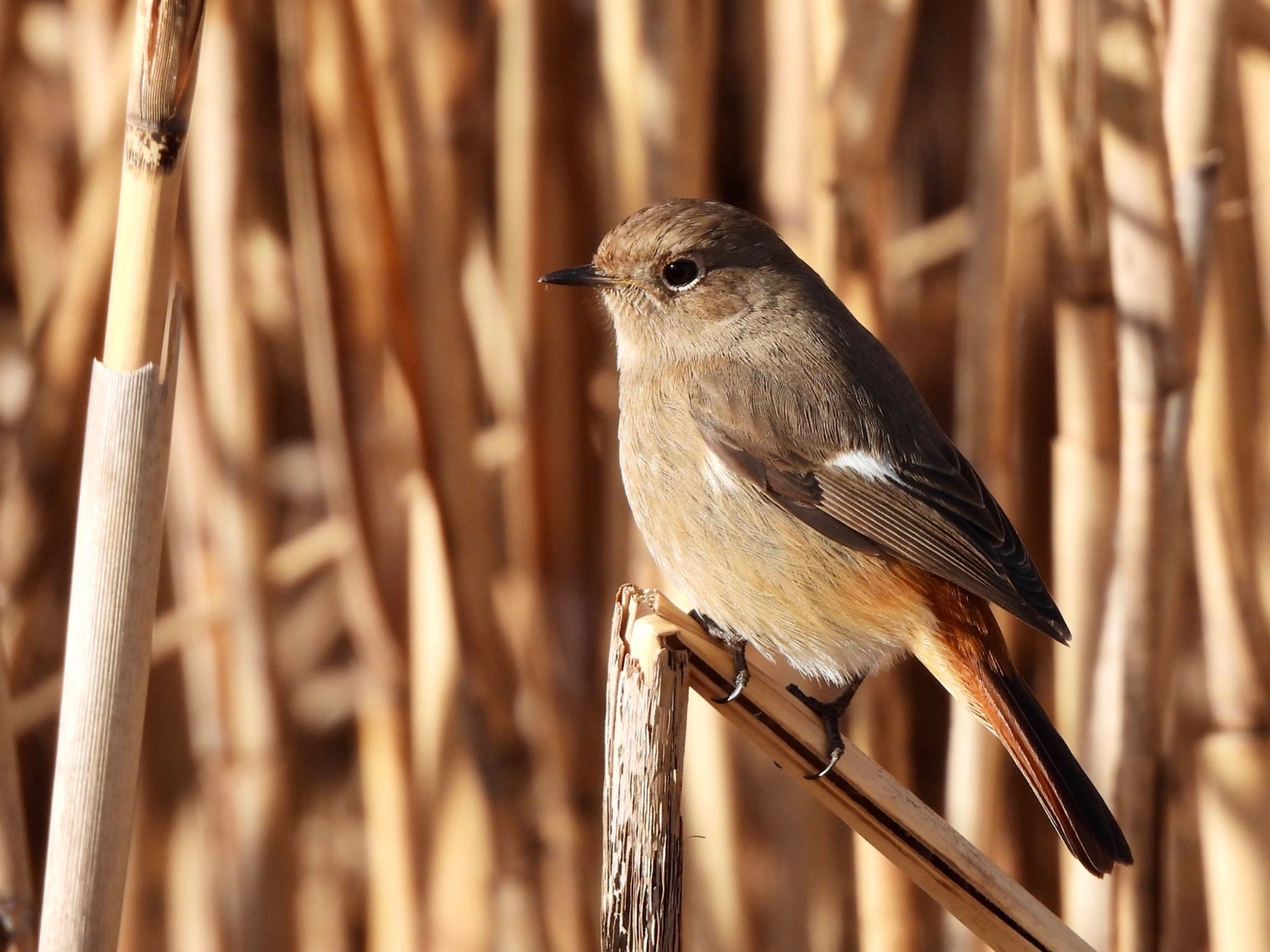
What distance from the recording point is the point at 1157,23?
5.90 feet

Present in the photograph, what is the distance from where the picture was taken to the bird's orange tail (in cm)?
149

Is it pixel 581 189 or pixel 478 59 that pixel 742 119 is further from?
pixel 478 59

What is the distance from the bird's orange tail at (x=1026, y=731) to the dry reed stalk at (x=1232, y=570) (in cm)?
37

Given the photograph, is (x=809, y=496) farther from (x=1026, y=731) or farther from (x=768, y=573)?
(x=1026, y=731)

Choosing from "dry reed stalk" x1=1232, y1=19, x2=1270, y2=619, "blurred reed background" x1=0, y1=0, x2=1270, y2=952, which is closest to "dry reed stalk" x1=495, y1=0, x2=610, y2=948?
"blurred reed background" x1=0, y1=0, x2=1270, y2=952

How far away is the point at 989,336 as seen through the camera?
1.89 m

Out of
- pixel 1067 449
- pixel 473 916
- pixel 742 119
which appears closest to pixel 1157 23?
pixel 1067 449

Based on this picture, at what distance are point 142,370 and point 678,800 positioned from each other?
0.62 metres

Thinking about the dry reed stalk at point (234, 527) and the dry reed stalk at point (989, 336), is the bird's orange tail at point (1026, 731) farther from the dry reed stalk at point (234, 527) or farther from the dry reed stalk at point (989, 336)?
the dry reed stalk at point (234, 527)

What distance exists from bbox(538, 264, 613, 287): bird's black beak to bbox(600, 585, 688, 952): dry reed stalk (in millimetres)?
688

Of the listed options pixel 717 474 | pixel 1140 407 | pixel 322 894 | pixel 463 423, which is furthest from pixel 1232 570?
pixel 322 894

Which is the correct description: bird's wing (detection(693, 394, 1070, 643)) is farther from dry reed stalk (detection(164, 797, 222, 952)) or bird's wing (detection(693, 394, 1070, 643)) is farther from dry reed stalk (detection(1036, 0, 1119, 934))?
dry reed stalk (detection(164, 797, 222, 952))

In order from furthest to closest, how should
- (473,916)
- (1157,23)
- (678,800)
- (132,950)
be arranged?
(132,950) < (473,916) < (1157,23) < (678,800)

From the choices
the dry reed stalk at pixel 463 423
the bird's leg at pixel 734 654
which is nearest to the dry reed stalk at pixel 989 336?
the bird's leg at pixel 734 654
